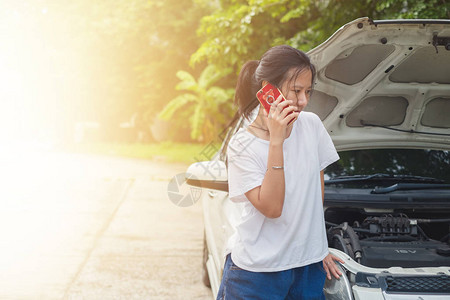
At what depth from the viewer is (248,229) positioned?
220 centimetres

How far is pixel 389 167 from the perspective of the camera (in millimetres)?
3580

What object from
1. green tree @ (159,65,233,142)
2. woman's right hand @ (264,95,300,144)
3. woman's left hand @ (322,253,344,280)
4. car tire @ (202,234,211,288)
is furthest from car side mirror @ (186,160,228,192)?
green tree @ (159,65,233,142)

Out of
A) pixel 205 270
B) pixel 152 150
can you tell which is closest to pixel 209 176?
pixel 205 270

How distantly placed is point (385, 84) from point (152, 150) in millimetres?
18644

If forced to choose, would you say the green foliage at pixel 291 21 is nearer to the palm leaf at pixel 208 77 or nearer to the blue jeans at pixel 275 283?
the blue jeans at pixel 275 283

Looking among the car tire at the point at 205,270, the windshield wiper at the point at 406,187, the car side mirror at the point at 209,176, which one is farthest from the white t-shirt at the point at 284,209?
the car tire at the point at 205,270

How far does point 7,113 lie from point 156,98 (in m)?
9.61

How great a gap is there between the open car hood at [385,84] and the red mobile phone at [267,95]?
941mm

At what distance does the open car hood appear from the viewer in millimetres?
2969

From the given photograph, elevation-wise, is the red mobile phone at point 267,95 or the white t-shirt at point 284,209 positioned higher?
the red mobile phone at point 267,95

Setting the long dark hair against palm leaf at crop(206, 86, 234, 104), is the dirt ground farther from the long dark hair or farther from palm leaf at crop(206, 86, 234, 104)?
palm leaf at crop(206, 86, 234, 104)

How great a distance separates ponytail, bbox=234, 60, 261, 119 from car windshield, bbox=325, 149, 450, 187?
1.27 meters

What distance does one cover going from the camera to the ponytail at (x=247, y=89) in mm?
2262

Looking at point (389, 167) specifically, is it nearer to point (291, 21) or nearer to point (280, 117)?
point (280, 117)
